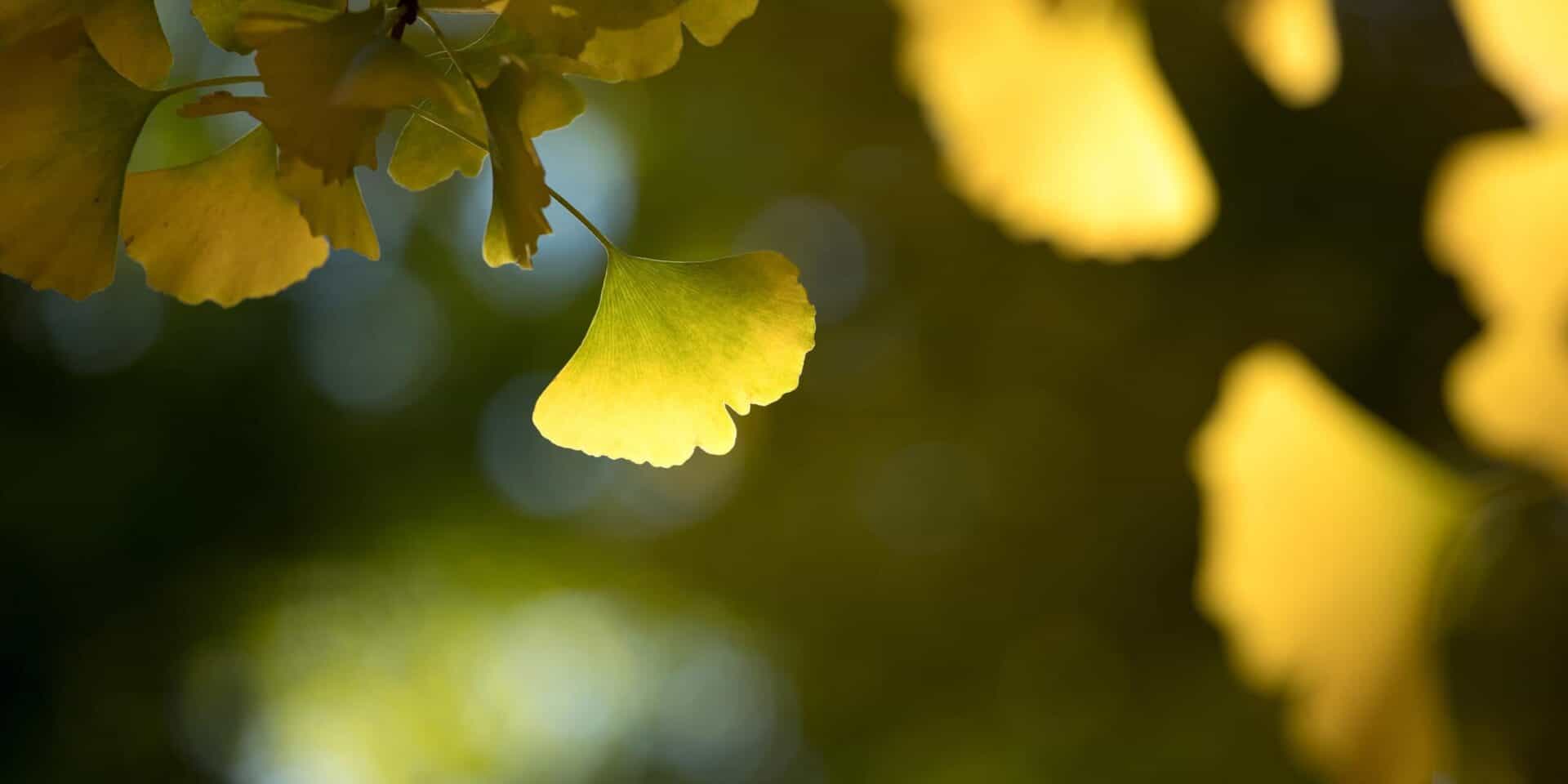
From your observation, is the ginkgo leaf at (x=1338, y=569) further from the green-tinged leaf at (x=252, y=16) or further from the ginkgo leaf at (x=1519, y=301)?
the green-tinged leaf at (x=252, y=16)

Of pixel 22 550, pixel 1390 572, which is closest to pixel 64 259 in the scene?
pixel 1390 572

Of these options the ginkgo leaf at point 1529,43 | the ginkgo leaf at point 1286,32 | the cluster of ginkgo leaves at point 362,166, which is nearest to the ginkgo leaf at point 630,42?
the cluster of ginkgo leaves at point 362,166

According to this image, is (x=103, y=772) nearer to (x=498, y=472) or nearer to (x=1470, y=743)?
(x=498, y=472)

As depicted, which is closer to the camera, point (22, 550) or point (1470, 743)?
point (1470, 743)

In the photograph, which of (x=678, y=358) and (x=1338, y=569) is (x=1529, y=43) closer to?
(x=1338, y=569)

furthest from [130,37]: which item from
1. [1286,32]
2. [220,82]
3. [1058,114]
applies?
[1286,32]

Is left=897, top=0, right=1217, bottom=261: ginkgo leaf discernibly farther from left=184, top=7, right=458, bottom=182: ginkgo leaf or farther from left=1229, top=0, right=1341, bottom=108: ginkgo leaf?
left=184, top=7, right=458, bottom=182: ginkgo leaf

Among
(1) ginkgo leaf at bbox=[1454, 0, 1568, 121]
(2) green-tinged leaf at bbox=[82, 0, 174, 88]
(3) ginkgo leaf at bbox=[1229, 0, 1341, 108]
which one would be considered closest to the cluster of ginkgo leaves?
(2) green-tinged leaf at bbox=[82, 0, 174, 88]
